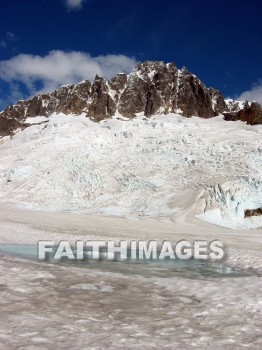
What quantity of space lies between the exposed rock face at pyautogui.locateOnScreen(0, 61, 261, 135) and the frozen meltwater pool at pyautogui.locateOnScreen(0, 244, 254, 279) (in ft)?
273

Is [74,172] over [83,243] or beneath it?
over

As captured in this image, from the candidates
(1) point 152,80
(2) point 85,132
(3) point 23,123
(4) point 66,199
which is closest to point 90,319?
(4) point 66,199

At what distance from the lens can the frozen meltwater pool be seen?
13.1 meters

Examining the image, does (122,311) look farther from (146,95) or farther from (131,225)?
(146,95)

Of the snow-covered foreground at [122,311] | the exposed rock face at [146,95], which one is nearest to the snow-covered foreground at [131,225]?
the snow-covered foreground at [122,311]

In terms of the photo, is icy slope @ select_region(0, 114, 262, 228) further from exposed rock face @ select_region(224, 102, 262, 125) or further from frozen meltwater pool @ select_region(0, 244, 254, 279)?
frozen meltwater pool @ select_region(0, 244, 254, 279)

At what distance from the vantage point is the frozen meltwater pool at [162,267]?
13.1 meters

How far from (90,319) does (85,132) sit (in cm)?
4714

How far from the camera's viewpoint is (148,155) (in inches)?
1762

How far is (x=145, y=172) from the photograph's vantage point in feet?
138

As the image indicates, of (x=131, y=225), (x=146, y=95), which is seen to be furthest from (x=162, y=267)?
(x=146, y=95)

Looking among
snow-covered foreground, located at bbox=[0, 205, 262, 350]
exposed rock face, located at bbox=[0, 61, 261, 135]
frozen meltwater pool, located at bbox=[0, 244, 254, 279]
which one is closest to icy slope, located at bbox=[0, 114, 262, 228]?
frozen meltwater pool, located at bbox=[0, 244, 254, 279]

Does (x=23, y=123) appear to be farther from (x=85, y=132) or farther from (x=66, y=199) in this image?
(x=66, y=199)

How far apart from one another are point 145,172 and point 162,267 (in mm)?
27934
